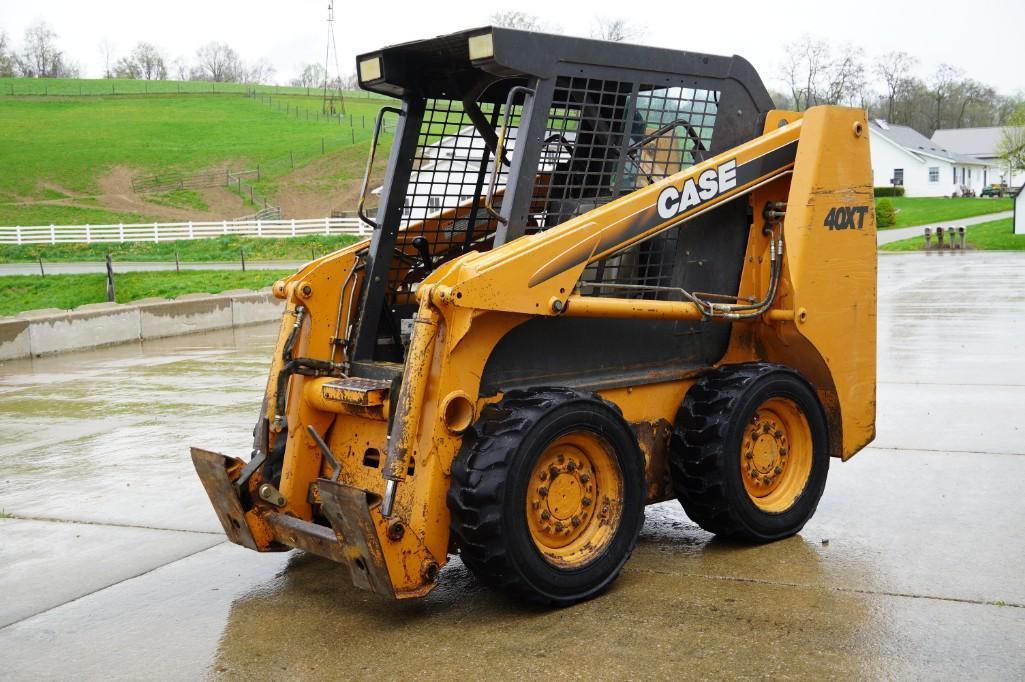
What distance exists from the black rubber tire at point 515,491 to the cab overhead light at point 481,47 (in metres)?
1.44

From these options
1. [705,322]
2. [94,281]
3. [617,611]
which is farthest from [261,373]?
[94,281]

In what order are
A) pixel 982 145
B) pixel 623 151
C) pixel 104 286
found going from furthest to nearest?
pixel 982 145 → pixel 104 286 → pixel 623 151

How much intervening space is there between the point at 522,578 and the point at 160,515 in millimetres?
2875

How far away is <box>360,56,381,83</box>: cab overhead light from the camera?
545 centimetres

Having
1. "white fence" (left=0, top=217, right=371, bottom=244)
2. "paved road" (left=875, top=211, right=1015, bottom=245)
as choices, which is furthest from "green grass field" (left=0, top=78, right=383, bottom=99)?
Answer: "paved road" (left=875, top=211, right=1015, bottom=245)

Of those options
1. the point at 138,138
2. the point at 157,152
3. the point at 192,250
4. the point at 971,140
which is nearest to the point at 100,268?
the point at 192,250

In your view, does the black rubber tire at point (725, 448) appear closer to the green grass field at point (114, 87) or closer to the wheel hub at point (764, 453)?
the wheel hub at point (764, 453)

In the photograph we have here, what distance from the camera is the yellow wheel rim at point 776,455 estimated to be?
17.9 feet

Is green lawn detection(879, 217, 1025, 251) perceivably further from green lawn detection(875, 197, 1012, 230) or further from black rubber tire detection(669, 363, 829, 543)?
black rubber tire detection(669, 363, 829, 543)

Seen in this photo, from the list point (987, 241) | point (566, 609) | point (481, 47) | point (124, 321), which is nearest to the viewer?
point (566, 609)

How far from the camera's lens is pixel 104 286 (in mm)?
24156

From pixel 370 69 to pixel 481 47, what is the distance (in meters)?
0.97

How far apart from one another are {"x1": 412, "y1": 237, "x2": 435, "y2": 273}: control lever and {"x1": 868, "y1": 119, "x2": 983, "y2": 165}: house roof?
73.7 metres

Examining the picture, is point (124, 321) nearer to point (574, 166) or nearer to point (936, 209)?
point (574, 166)
